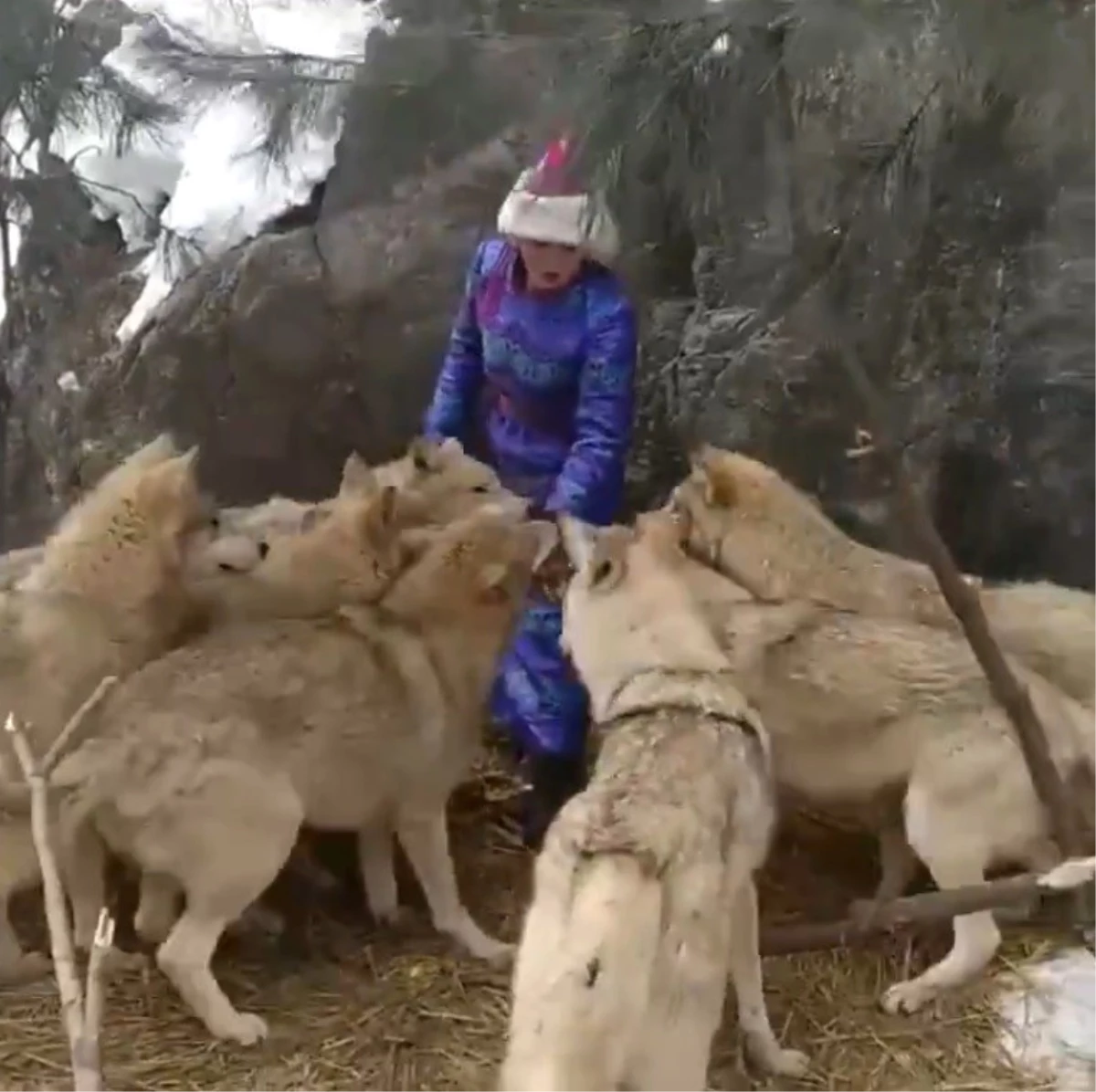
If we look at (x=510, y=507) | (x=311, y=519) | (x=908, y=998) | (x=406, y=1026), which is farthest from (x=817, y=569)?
(x=406, y=1026)

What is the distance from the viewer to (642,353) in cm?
509

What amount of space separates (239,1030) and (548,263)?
2142 millimetres

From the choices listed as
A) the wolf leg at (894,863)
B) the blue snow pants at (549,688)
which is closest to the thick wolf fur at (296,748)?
the blue snow pants at (549,688)

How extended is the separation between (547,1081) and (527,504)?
2.10 meters

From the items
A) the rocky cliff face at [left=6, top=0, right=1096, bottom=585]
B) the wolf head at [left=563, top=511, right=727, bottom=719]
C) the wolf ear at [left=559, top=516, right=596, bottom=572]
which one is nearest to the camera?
the wolf head at [left=563, top=511, right=727, bottom=719]

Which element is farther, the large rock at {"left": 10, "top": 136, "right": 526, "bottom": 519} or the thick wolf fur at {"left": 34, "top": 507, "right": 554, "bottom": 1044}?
the large rock at {"left": 10, "top": 136, "right": 526, "bottom": 519}

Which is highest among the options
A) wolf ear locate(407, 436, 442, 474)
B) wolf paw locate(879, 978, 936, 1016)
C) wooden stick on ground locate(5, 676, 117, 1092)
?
wolf ear locate(407, 436, 442, 474)

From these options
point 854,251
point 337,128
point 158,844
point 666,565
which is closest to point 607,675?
point 666,565

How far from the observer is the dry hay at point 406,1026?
10.1 ft

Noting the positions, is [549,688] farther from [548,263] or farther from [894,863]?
[548,263]

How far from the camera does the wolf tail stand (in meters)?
2.12

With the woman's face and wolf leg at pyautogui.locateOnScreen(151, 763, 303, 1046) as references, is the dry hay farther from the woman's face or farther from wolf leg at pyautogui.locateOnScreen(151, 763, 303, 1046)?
the woman's face

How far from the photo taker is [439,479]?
406 centimetres

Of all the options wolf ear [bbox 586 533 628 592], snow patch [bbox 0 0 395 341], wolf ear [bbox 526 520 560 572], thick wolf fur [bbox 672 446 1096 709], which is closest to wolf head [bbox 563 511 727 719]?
wolf ear [bbox 586 533 628 592]
